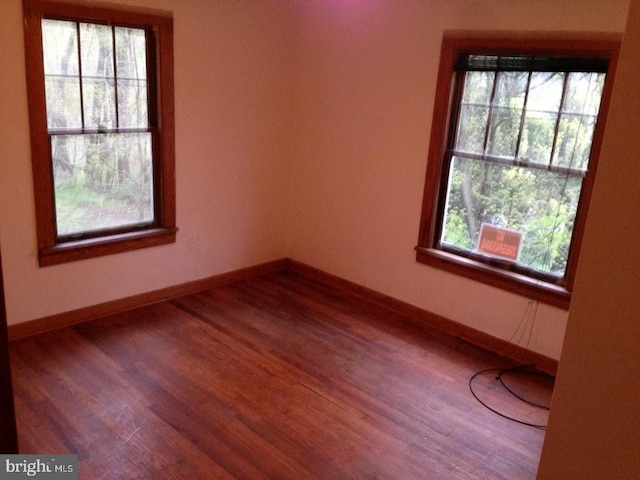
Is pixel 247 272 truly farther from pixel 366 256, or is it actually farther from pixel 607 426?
pixel 607 426

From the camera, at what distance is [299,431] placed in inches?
106

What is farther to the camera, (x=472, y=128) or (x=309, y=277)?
(x=309, y=277)

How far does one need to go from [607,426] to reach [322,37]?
367 centimetres

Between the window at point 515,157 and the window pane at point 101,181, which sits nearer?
the window at point 515,157

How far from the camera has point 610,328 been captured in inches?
47.4

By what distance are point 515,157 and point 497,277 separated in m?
0.78

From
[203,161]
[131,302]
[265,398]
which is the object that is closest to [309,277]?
[203,161]

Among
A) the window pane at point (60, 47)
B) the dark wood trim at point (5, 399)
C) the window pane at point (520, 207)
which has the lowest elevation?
the dark wood trim at point (5, 399)

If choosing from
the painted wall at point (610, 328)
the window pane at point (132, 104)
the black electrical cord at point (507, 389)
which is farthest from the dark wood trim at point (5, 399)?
the black electrical cord at point (507, 389)

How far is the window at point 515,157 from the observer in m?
3.11

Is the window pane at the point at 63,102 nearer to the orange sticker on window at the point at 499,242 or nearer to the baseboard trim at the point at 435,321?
the baseboard trim at the point at 435,321

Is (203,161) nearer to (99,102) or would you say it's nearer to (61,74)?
(99,102)

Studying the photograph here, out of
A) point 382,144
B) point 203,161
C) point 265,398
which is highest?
point 382,144

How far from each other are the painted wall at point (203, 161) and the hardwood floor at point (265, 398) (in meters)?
0.31
